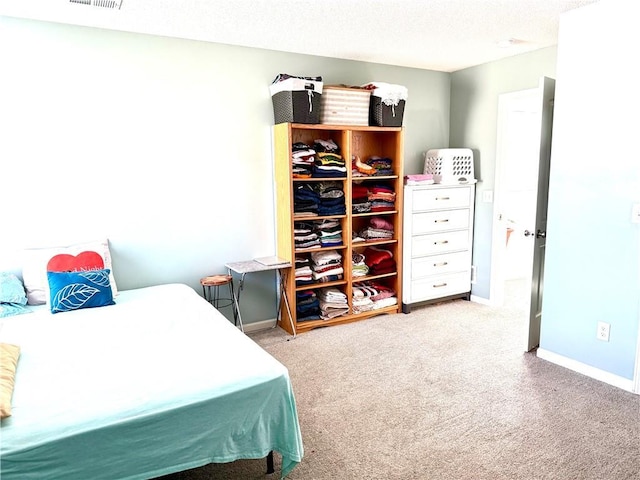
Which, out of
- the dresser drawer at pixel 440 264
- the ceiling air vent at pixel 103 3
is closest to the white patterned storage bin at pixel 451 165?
the dresser drawer at pixel 440 264

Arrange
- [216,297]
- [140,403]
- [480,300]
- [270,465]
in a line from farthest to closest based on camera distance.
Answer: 1. [480,300]
2. [216,297]
3. [270,465]
4. [140,403]

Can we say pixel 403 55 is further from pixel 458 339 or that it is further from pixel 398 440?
pixel 398 440

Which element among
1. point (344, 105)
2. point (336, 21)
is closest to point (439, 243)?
point (344, 105)

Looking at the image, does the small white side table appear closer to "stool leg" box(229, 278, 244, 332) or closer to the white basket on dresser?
"stool leg" box(229, 278, 244, 332)

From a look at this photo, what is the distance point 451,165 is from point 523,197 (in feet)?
5.83

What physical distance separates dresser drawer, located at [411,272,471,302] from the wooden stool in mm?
1691

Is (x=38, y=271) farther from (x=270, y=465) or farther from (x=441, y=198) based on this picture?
(x=441, y=198)

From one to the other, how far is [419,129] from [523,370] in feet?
8.62

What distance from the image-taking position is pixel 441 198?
14.0 ft

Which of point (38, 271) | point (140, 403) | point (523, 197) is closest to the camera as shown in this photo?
point (140, 403)

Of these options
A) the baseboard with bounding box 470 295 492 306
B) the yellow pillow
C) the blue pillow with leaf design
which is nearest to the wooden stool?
the blue pillow with leaf design

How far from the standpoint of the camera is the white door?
3.17 m

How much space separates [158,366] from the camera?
1.95 metres

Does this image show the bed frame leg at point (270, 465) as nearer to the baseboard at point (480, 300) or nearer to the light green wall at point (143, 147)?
the light green wall at point (143, 147)
